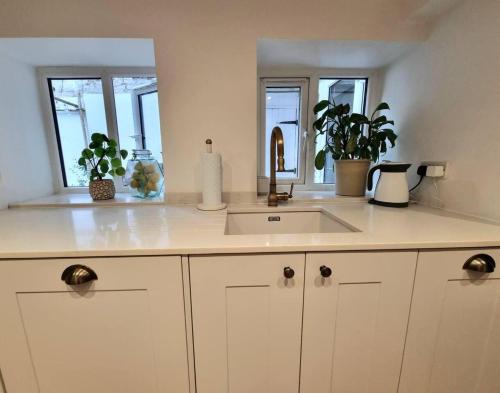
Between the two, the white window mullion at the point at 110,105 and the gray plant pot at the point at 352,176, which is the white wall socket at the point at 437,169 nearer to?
the gray plant pot at the point at 352,176

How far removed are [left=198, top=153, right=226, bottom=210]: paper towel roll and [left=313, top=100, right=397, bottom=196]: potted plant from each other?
0.65 m

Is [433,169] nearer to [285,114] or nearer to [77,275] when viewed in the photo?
[285,114]

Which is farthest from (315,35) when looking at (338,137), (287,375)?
(287,375)

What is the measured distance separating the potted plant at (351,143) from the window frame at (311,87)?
0.19 metres

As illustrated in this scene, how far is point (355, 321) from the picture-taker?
0.72 meters

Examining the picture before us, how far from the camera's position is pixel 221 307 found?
2.27ft

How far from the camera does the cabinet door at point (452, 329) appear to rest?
70 cm

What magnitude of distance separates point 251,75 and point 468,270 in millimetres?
1213

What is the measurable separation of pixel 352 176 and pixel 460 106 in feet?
1.82

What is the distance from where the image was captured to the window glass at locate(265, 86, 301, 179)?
4.89ft

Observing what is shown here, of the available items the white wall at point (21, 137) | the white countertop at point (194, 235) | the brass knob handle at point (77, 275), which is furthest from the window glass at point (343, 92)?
the white wall at point (21, 137)

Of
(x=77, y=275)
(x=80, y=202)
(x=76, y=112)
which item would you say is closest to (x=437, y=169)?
(x=77, y=275)

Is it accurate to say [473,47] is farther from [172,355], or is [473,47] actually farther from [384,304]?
[172,355]

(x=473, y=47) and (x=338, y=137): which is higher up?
(x=473, y=47)
